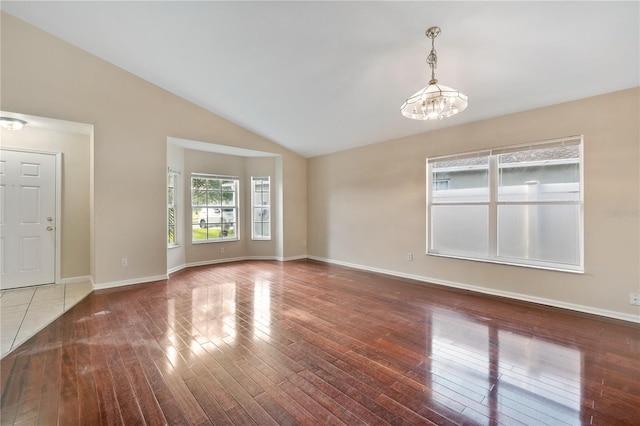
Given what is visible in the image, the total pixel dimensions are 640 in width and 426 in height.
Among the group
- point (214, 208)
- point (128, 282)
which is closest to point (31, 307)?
point (128, 282)

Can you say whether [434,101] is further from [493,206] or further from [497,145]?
[493,206]

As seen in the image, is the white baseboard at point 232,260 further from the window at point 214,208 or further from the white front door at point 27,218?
the white front door at point 27,218

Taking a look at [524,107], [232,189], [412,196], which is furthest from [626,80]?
[232,189]

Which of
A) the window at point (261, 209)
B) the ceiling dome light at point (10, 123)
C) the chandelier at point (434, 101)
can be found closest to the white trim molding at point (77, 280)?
the ceiling dome light at point (10, 123)

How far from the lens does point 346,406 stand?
68.3 inches

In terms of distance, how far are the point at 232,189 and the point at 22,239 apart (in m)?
3.61

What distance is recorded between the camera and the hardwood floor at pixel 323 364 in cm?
169

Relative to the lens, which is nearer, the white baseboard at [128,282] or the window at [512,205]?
the window at [512,205]

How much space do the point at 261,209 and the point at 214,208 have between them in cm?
111

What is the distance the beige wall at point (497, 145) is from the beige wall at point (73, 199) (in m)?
4.64

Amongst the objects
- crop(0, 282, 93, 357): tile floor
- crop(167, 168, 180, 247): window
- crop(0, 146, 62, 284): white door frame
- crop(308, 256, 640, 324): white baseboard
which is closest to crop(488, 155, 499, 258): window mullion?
crop(308, 256, 640, 324): white baseboard

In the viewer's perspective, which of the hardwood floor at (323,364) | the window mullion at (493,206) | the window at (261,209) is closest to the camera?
the hardwood floor at (323,364)

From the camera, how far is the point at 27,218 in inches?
171

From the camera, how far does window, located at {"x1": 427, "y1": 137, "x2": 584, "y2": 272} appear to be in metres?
3.48
